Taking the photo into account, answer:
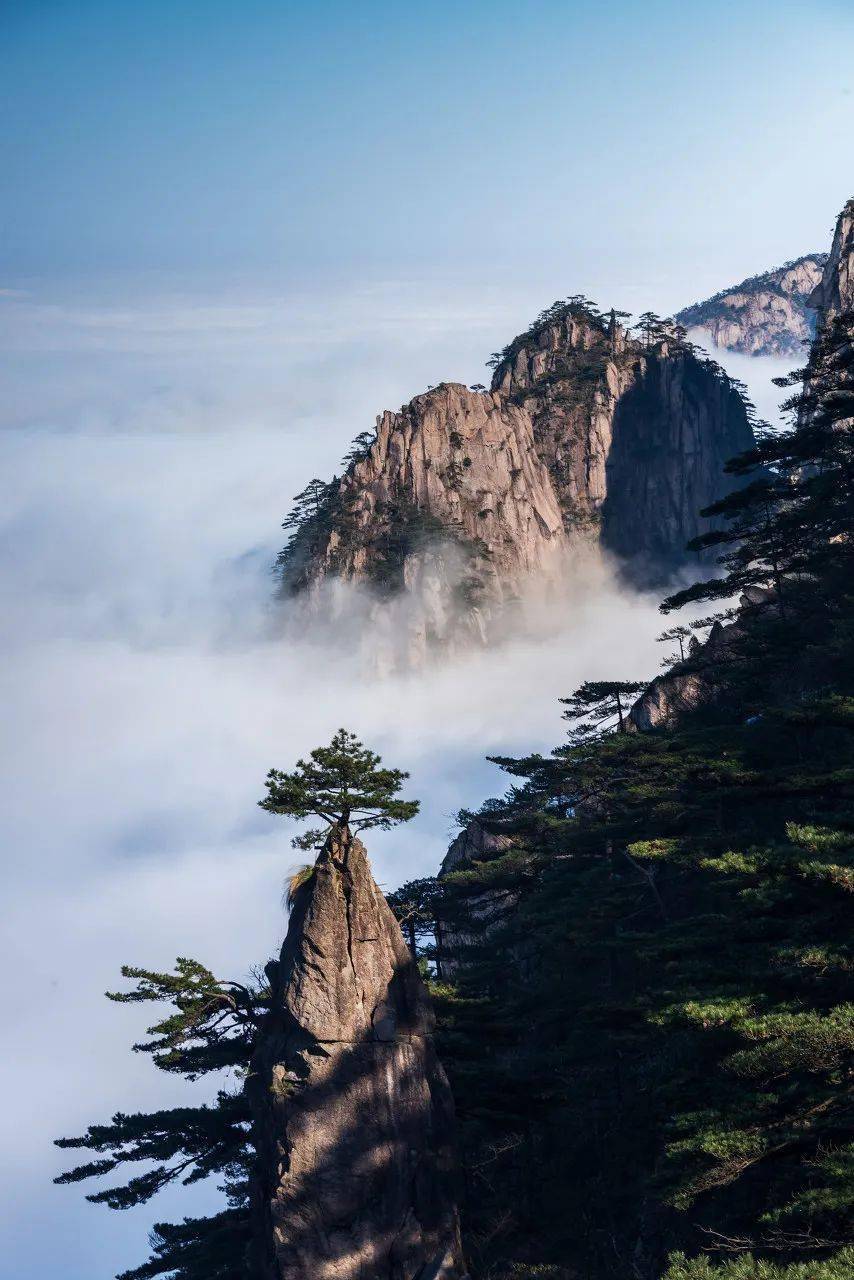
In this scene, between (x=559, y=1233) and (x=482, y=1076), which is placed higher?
(x=482, y=1076)

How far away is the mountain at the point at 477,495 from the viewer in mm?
173500

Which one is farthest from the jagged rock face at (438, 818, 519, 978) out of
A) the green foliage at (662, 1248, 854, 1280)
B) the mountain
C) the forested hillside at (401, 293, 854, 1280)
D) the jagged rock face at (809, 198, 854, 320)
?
the mountain

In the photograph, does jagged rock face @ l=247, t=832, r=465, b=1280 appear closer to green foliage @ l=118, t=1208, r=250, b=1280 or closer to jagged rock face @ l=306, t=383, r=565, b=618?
green foliage @ l=118, t=1208, r=250, b=1280

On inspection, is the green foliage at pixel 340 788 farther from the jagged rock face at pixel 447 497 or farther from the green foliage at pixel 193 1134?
the jagged rock face at pixel 447 497

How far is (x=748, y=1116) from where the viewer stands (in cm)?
2198

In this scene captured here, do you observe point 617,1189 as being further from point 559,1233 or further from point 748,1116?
point 748,1116

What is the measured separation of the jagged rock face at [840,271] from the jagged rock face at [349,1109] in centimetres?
10717

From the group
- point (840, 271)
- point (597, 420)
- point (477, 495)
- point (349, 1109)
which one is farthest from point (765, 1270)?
point (597, 420)

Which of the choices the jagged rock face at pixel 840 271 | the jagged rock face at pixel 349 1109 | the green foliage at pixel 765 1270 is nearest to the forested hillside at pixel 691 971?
the green foliage at pixel 765 1270

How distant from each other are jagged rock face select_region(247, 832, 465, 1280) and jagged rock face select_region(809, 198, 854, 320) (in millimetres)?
107174

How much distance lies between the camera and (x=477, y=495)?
177750 millimetres

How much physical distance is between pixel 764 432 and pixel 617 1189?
544 ft

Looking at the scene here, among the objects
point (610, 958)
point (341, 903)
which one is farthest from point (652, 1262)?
point (341, 903)

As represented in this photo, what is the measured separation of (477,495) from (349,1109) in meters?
148
